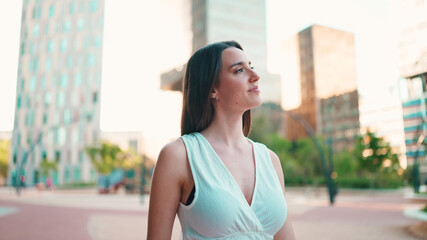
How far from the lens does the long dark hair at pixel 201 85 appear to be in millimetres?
1467

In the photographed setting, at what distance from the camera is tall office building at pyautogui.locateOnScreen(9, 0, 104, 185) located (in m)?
53.4

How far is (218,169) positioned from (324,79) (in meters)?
79.4

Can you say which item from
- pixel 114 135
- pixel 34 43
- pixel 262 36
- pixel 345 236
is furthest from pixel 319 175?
pixel 114 135

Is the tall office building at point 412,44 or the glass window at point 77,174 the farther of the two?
the glass window at point 77,174

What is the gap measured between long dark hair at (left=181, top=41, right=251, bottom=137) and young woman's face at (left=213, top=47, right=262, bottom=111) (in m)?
0.03

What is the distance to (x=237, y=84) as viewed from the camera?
146cm

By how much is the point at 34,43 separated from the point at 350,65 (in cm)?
5558

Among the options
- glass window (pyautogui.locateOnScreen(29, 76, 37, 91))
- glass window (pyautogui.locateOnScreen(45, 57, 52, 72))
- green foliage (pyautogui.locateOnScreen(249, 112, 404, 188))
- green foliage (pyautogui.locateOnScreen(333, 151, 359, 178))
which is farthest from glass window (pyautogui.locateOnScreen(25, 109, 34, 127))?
green foliage (pyautogui.locateOnScreen(333, 151, 359, 178))

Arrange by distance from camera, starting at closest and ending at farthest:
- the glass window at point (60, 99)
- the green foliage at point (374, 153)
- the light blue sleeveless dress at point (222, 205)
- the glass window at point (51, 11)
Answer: the light blue sleeveless dress at point (222, 205), the green foliage at point (374, 153), the glass window at point (51, 11), the glass window at point (60, 99)

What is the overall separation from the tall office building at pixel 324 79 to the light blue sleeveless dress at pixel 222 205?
66.1 metres

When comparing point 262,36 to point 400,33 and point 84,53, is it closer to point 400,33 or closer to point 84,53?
point 84,53

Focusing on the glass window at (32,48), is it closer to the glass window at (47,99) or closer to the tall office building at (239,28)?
the glass window at (47,99)

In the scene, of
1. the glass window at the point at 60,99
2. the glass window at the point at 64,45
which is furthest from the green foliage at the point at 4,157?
the glass window at the point at 64,45

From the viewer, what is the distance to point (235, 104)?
1.48 metres
